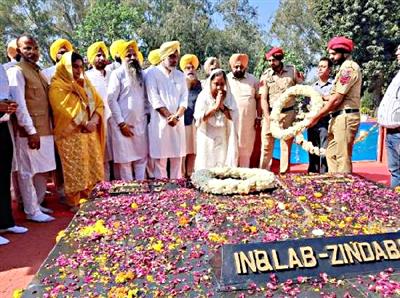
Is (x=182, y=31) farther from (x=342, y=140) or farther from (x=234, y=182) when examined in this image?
(x=234, y=182)

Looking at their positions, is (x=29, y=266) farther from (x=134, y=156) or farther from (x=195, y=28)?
(x=195, y=28)

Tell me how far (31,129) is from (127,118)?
1.33m

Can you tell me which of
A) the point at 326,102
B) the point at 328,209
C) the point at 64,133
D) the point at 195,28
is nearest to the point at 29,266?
the point at 64,133

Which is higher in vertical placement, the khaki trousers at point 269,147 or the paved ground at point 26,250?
the khaki trousers at point 269,147

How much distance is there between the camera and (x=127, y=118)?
16.5 feet

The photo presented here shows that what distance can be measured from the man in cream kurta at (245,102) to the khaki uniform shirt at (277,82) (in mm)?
170

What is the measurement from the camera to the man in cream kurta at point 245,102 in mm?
5180

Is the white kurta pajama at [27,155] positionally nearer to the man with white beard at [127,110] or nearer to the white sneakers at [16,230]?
the white sneakers at [16,230]

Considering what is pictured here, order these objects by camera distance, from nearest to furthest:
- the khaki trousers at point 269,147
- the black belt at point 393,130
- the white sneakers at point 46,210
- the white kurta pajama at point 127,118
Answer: the black belt at point 393,130 → the white sneakers at point 46,210 → the white kurta pajama at point 127,118 → the khaki trousers at point 269,147

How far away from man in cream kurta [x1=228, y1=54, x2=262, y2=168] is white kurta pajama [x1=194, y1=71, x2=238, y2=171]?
0.89 m

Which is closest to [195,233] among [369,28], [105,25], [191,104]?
[191,104]

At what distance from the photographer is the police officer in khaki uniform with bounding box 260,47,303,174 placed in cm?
507

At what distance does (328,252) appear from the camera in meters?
1.85

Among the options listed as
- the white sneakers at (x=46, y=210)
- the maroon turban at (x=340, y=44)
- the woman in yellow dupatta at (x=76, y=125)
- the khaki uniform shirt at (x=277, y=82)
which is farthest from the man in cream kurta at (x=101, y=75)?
the maroon turban at (x=340, y=44)
